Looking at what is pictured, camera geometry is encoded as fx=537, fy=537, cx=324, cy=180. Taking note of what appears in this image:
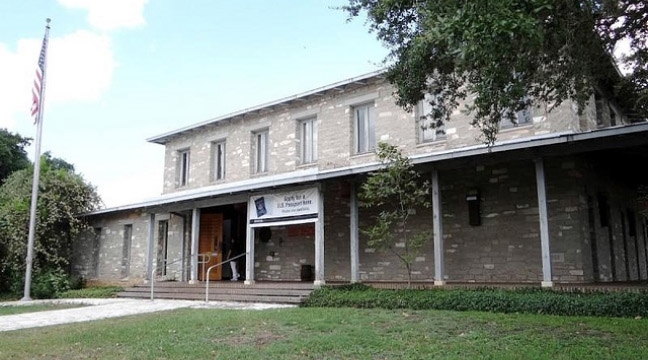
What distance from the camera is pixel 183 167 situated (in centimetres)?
2062

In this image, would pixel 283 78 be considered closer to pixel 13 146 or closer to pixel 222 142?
pixel 222 142

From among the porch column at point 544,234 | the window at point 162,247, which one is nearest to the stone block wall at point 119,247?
the window at point 162,247

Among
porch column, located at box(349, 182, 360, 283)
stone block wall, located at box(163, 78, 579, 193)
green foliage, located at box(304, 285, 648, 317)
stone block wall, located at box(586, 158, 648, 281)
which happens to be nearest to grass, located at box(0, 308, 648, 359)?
green foliage, located at box(304, 285, 648, 317)

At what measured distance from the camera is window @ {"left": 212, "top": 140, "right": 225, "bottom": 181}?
19103 mm

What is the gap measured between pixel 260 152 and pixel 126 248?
6585 millimetres

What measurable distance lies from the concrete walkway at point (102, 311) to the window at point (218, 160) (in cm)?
610

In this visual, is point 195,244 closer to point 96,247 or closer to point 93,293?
point 93,293

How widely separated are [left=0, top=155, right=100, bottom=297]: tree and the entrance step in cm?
453

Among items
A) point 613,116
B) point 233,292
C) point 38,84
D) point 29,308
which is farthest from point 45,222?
point 613,116

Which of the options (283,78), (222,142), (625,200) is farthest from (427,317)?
(222,142)

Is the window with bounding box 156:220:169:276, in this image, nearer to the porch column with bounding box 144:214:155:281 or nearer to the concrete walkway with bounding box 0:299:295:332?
the porch column with bounding box 144:214:155:281

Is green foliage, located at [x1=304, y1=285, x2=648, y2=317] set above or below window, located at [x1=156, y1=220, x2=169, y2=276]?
below

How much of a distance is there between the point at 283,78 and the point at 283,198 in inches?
208

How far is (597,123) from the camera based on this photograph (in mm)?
13961
